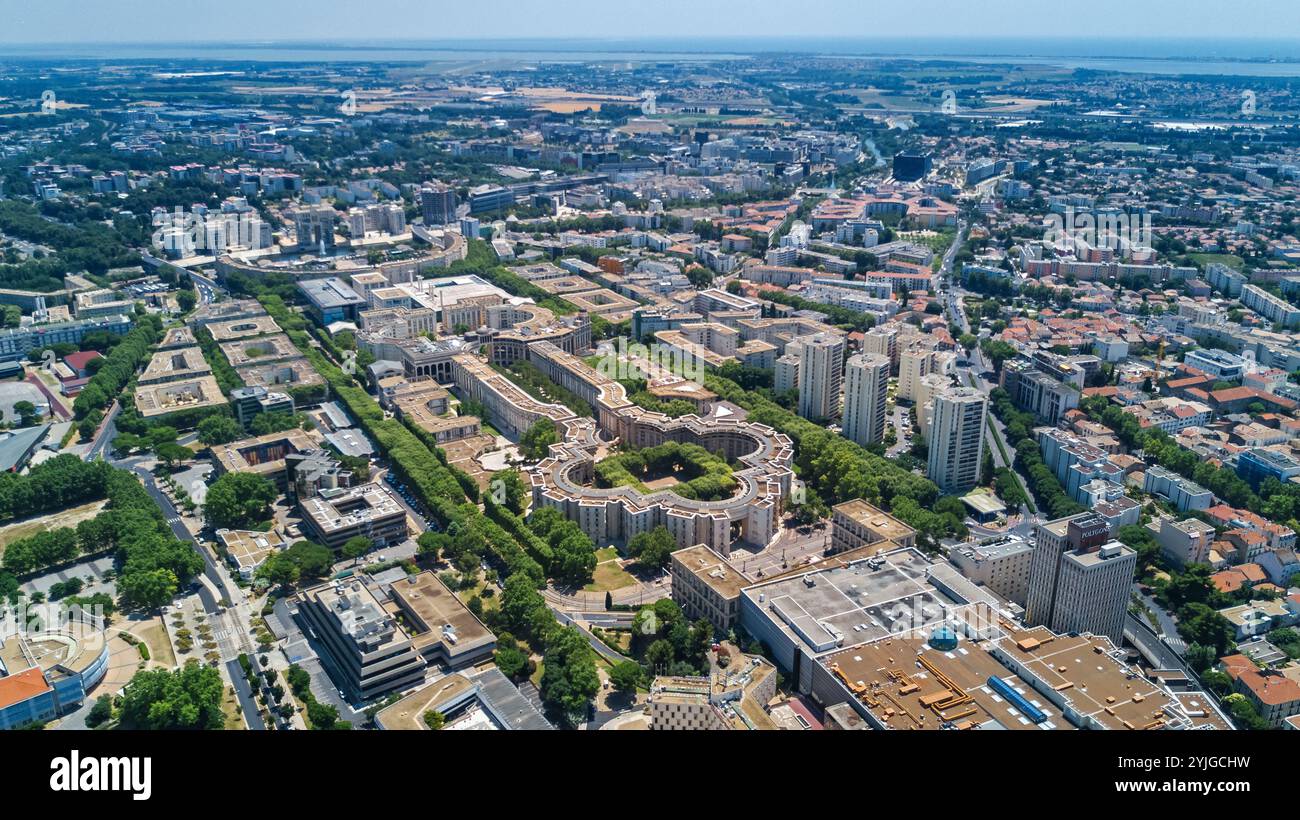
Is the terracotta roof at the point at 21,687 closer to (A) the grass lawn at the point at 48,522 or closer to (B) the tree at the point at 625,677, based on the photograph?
(A) the grass lawn at the point at 48,522

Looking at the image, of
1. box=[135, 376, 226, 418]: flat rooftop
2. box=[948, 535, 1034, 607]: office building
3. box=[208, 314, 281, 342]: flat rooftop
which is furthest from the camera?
box=[208, 314, 281, 342]: flat rooftop

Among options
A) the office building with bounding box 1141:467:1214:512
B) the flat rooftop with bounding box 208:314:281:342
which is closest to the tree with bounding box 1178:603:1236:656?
the office building with bounding box 1141:467:1214:512

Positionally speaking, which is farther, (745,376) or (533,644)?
(745,376)

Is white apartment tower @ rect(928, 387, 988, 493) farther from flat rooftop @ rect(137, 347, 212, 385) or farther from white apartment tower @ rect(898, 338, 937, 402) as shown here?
flat rooftop @ rect(137, 347, 212, 385)

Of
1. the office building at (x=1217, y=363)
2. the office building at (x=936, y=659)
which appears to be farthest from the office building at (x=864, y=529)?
the office building at (x=1217, y=363)

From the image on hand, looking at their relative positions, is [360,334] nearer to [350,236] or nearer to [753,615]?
[350,236]
